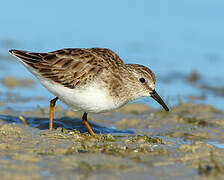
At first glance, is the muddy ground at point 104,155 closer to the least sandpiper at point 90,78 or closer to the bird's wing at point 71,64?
the least sandpiper at point 90,78

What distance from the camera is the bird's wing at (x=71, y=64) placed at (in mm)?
7223

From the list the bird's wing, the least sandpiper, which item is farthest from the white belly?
the bird's wing

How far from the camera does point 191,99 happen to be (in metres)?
12.7

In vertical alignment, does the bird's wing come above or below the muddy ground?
above

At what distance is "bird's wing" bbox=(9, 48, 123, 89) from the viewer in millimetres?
7223

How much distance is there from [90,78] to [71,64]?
19.4 inches

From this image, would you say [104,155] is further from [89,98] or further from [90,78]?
[90,78]

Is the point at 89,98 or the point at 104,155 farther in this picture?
the point at 89,98

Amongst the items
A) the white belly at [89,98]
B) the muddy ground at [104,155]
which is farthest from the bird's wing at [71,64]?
the muddy ground at [104,155]

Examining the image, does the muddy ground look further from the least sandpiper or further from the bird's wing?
the bird's wing

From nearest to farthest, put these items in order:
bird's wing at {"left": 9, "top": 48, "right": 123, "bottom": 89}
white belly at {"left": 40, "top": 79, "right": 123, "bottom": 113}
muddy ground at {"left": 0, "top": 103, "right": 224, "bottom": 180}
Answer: muddy ground at {"left": 0, "top": 103, "right": 224, "bottom": 180} → white belly at {"left": 40, "top": 79, "right": 123, "bottom": 113} → bird's wing at {"left": 9, "top": 48, "right": 123, "bottom": 89}

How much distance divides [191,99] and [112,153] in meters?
7.74

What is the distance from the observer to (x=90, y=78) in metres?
7.12

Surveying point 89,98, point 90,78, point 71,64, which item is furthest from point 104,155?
point 71,64
